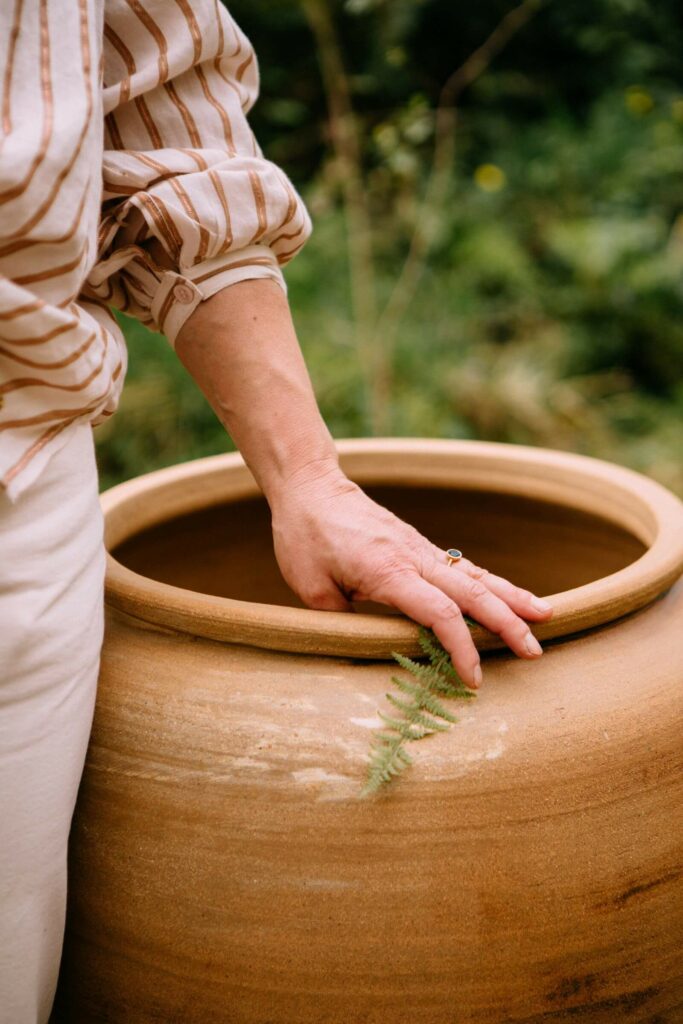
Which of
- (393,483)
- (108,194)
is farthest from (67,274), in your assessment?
(393,483)

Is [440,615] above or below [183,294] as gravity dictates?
below

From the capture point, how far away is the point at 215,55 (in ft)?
3.58

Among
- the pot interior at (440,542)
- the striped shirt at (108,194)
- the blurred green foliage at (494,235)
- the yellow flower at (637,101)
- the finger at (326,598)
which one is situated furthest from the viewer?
the yellow flower at (637,101)

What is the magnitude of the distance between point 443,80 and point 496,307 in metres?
1.65

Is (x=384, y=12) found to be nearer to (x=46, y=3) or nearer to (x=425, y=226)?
(x=425, y=226)

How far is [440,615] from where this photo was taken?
964mm

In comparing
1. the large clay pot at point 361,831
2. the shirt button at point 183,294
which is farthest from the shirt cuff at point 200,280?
the large clay pot at point 361,831

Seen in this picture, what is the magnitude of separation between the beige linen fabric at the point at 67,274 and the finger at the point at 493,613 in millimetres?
351

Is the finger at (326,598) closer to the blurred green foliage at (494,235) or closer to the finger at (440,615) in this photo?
the finger at (440,615)

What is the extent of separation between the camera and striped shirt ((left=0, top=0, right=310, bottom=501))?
84 centimetres

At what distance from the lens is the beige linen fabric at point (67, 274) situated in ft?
2.79

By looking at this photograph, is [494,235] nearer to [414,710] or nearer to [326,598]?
[326,598]

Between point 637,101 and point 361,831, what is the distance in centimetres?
433

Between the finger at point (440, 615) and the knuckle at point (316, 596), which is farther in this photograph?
the knuckle at point (316, 596)
